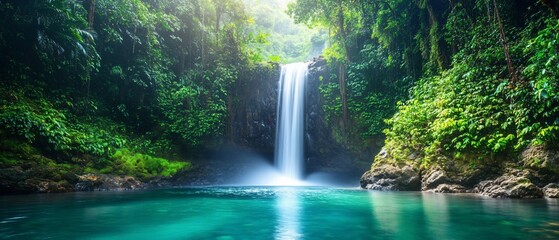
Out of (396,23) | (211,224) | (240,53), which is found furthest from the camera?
(240,53)

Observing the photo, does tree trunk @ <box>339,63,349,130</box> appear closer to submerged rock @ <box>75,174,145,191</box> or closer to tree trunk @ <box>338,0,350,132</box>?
tree trunk @ <box>338,0,350,132</box>

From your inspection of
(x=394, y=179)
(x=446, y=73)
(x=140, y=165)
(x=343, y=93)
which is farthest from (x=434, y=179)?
(x=140, y=165)

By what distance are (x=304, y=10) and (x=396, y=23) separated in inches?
262

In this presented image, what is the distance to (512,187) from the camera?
25.5 ft

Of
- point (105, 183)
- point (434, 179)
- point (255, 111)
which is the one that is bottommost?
point (105, 183)

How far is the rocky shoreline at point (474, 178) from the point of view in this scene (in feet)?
25.0

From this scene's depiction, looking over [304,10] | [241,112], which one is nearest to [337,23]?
[304,10]

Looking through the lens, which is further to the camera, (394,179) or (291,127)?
(291,127)

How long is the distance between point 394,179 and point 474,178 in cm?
242

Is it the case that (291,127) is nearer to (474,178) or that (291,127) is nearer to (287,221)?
(474,178)

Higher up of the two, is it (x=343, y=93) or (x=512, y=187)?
(x=343, y=93)

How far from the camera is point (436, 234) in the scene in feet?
13.7

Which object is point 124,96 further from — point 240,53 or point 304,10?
point 304,10

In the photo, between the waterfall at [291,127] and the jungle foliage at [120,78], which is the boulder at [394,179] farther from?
the jungle foliage at [120,78]
